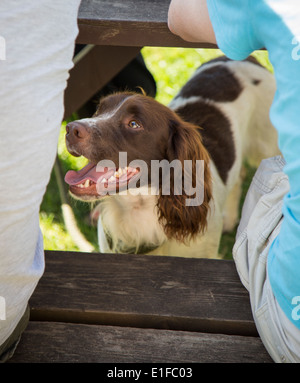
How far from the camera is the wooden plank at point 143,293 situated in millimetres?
1626

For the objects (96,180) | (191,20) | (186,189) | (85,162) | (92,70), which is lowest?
(85,162)

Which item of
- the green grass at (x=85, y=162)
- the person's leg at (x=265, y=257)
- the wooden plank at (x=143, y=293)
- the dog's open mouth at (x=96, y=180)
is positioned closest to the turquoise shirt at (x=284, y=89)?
the person's leg at (x=265, y=257)

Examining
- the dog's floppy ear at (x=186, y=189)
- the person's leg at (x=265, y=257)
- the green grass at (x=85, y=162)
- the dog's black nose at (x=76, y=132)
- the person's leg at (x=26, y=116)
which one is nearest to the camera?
the person's leg at (x=26, y=116)

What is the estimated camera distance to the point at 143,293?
5.57 ft

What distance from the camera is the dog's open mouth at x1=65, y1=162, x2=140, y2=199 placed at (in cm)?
217

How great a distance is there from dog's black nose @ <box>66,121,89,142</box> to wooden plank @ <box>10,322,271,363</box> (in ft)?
2.75

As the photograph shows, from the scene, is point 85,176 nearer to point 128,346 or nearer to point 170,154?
point 170,154

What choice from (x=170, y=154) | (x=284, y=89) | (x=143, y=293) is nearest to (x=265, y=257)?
(x=143, y=293)

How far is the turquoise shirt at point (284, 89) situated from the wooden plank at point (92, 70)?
1.29 metres

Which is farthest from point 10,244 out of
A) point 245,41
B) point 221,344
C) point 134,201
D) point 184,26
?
point 134,201

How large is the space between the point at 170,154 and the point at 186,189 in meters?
0.19

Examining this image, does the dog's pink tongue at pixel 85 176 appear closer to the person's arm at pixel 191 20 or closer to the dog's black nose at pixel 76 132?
the dog's black nose at pixel 76 132

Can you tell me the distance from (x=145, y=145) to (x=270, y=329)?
1095 millimetres
